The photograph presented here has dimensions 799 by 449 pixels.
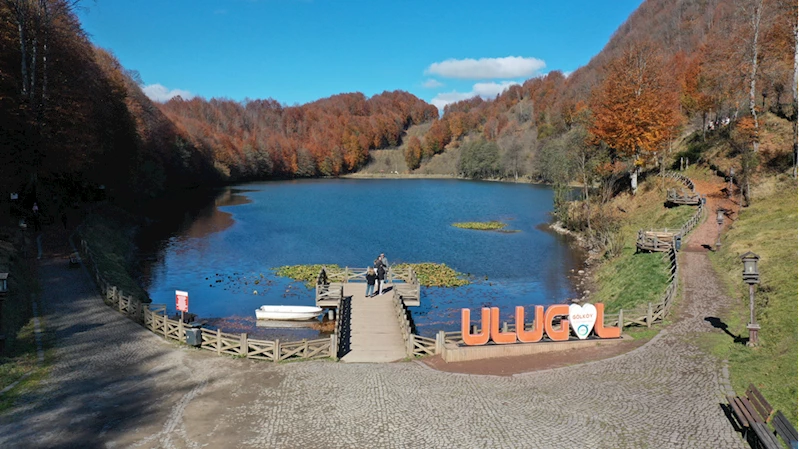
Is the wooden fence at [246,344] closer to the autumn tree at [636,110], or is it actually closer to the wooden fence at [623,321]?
the wooden fence at [623,321]

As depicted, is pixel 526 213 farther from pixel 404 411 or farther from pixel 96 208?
pixel 404 411

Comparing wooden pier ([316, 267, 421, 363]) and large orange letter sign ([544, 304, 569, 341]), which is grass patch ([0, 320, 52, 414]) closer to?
wooden pier ([316, 267, 421, 363])

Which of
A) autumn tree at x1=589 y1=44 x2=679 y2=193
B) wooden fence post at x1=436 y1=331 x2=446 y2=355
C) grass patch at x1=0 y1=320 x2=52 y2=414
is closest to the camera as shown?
grass patch at x1=0 y1=320 x2=52 y2=414

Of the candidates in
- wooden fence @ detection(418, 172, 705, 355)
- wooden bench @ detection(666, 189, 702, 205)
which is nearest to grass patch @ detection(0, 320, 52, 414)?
wooden fence @ detection(418, 172, 705, 355)

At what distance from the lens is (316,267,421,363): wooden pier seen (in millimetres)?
22797

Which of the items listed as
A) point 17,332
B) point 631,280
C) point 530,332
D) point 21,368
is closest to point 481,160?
point 631,280

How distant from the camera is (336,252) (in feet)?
169

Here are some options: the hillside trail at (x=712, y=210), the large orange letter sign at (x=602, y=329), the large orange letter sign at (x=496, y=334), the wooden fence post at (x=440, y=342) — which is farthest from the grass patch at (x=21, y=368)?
the hillside trail at (x=712, y=210)

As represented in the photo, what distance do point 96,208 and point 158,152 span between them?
45675 mm

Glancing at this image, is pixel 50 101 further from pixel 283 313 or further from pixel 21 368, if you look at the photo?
pixel 21 368

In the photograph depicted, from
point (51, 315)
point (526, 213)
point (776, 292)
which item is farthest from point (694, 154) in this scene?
point (51, 315)

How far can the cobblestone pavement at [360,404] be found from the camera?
14.4 metres

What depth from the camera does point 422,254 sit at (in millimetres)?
50719

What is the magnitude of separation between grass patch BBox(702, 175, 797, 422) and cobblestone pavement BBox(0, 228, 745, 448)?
44.2 inches
